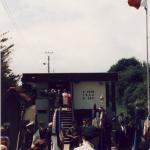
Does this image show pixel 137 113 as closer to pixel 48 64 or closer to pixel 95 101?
pixel 95 101

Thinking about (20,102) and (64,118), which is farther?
(64,118)

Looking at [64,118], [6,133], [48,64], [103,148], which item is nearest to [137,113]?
[103,148]

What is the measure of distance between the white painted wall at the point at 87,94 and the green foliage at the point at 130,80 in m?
50.3

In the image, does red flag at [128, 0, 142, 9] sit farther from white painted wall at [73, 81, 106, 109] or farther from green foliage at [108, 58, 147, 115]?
green foliage at [108, 58, 147, 115]

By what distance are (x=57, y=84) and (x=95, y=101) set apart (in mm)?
2830

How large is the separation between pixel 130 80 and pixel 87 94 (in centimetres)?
6681

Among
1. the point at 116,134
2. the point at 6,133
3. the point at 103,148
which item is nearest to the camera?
the point at 6,133

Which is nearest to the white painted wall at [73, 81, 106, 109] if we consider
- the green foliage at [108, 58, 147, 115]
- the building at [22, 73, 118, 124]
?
the building at [22, 73, 118, 124]

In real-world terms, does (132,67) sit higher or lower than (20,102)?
higher

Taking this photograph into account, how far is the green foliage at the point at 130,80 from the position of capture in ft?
315

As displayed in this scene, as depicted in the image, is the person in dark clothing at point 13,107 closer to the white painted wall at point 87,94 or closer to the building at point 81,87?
the building at point 81,87

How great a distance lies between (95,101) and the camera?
4131 cm

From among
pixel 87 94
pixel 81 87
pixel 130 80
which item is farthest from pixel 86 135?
pixel 130 80

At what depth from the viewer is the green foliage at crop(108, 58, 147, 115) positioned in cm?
9588
